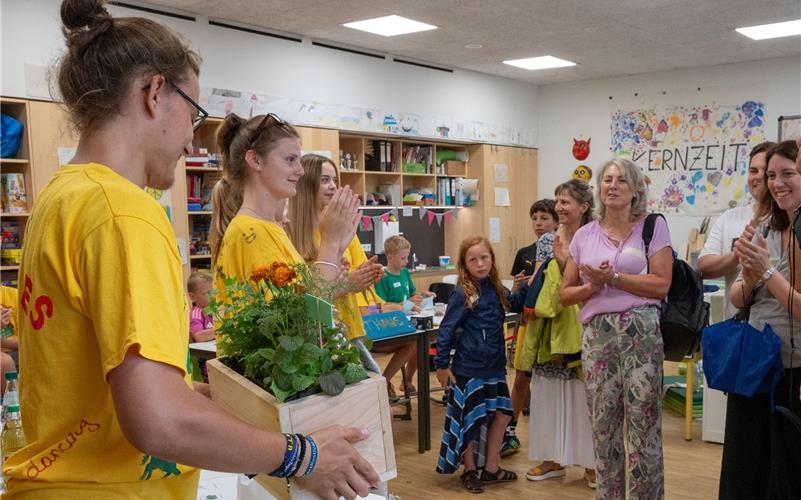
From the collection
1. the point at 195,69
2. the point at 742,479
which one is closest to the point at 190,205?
the point at 742,479

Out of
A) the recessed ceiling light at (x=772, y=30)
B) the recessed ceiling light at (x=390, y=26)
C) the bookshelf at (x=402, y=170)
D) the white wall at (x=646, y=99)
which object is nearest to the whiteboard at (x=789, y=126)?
the white wall at (x=646, y=99)

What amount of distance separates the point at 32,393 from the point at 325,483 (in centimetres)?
41

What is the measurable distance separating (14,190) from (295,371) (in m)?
4.48

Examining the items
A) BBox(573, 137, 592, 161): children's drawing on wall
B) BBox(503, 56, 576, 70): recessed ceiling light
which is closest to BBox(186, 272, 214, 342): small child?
BBox(503, 56, 576, 70): recessed ceiling light

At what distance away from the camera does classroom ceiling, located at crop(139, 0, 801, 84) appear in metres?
5.74

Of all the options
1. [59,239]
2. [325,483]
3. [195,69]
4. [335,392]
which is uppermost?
[195,69]

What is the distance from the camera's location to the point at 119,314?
86 centimetres

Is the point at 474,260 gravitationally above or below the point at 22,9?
below

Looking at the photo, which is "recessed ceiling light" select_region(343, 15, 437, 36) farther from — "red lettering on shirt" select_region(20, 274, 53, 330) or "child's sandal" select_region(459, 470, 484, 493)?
"red lettering on shirt" select_region(20, 274, 53, 330)

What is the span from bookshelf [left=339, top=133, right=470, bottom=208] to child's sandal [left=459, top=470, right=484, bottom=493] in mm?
4081

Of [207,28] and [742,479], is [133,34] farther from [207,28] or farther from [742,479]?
[207,28]

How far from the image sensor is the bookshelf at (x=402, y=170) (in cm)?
752

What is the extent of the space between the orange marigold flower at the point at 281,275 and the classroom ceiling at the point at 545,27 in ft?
15.3

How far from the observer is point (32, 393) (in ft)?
3.14
